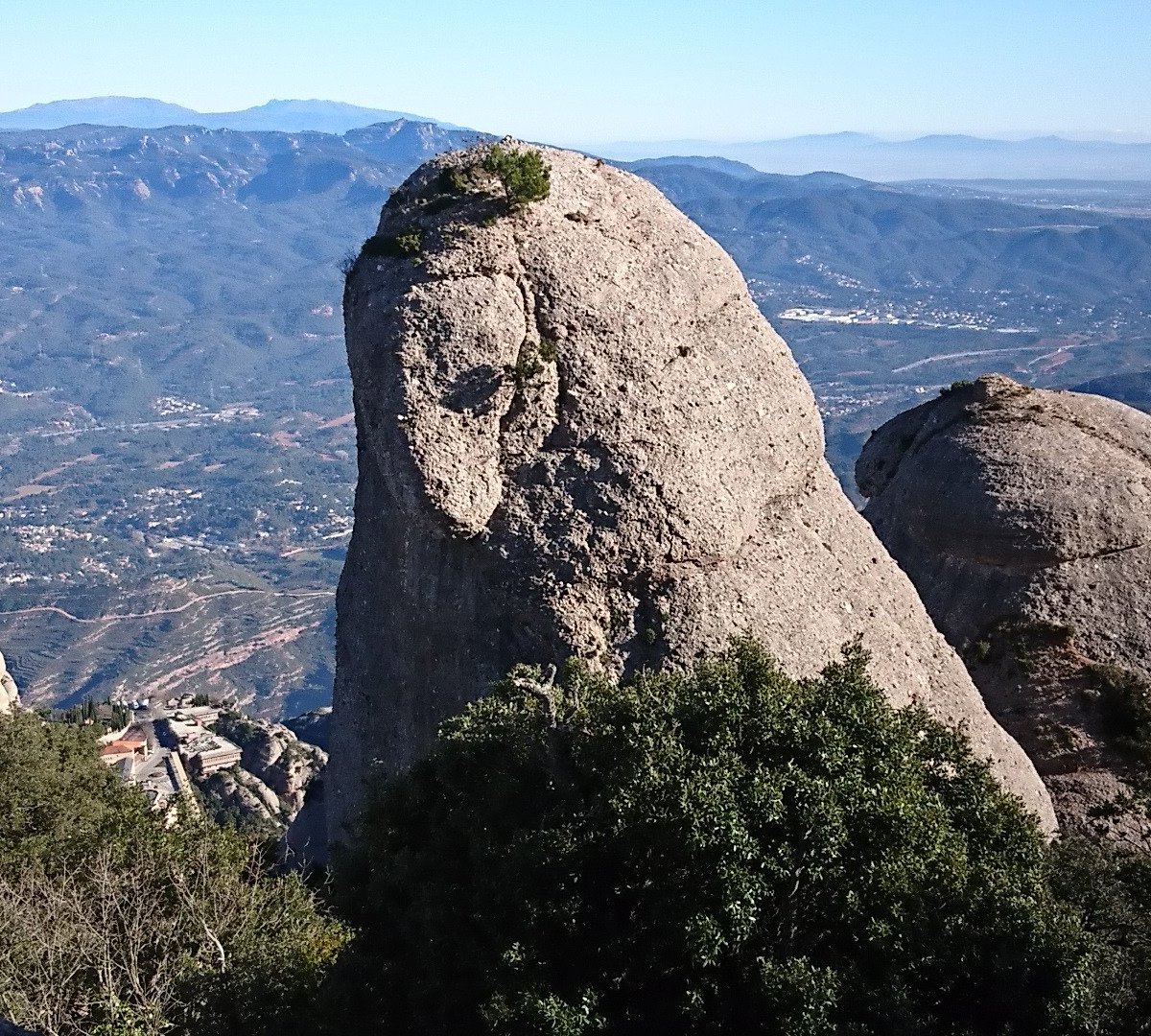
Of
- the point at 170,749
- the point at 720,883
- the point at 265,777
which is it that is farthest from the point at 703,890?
the point at 170,749

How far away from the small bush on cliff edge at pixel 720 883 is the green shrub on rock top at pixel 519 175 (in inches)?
300

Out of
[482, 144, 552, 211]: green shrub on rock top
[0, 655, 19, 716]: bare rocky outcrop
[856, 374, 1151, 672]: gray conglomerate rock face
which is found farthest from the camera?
[0, 655, 19, 716]: bare rocky outcrop

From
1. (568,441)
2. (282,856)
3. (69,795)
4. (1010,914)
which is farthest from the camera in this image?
(282,856)

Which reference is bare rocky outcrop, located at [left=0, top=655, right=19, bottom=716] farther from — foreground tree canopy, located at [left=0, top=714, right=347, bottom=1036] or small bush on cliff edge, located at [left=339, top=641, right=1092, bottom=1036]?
small bush on cliff edge, located at [left=339, top=641, right=1092, bottom=1036]

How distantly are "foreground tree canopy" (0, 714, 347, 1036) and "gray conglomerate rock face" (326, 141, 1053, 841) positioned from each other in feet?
6.86

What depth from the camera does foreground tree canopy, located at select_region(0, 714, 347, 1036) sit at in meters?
15.3

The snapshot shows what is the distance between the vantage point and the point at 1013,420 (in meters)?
27.0

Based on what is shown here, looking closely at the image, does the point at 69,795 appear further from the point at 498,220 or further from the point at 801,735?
the point at 801,735

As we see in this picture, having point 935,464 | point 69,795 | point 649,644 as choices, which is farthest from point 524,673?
point 935,464

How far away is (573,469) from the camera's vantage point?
1667 cm

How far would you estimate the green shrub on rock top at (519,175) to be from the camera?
1786 centimetres

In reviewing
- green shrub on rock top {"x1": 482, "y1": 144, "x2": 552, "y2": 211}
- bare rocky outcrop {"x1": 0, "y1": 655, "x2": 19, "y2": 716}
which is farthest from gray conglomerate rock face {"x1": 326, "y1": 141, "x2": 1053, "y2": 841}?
bare rocky outcrop {"x1": 0, "y1": 655, "x2": 19, "y2": 716}

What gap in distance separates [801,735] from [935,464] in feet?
50.7

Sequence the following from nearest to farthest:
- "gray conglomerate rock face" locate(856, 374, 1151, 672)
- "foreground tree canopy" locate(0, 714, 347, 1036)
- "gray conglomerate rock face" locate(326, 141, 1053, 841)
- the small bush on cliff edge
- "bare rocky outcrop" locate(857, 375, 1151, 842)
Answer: the small bush on cliff edge < "foreground tree canopy" locate(0, 714, 347, 1036) < "gray conglomerate rock face" locate(326, 141, 1053, 841) < "bare rocky outcrop" locate(857, 375, 1151, 842) < "gray conglomerate rock face" locate(856, 374, 1151, 672)
